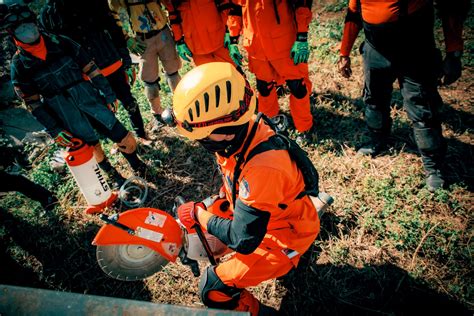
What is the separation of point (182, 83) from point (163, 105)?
3.98m

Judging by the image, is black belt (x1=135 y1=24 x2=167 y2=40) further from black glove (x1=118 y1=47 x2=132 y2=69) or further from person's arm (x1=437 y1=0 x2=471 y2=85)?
person's arm (x1=437 y1=0 x2=471 y2=85)

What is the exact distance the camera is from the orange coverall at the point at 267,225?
2066mm

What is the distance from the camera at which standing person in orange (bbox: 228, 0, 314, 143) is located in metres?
3.62

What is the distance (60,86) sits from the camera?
A: 3797 mm

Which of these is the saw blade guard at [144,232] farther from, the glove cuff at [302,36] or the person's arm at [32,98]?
the glove cuff at [302,36]

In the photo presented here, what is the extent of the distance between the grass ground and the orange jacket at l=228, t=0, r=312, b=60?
1611mm

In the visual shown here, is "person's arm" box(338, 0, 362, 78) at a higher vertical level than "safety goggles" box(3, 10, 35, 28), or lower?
lower

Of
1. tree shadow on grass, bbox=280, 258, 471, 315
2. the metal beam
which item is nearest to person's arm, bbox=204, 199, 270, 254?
the metal beam

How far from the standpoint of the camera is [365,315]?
9.82 ft

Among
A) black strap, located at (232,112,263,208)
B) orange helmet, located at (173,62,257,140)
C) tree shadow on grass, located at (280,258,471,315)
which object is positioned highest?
orange helmet, located at (173,62,257,140)

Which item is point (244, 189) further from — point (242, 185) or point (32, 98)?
point (32, 98)

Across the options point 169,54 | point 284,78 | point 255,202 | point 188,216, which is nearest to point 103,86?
point 169,54

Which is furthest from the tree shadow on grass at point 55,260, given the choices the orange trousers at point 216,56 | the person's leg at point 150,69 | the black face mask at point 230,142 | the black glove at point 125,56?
the orange trousers at point 216,56

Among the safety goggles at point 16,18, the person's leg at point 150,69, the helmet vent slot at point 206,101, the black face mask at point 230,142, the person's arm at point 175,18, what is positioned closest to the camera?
the helmet vent slot at point 206,101
